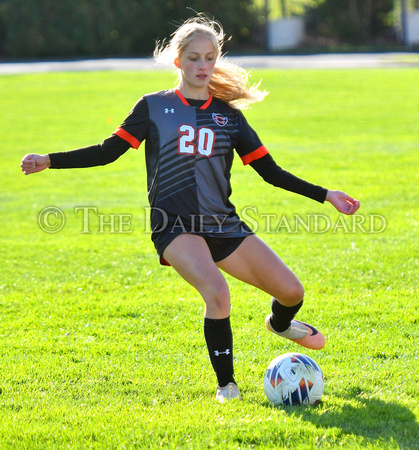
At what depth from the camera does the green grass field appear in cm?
363

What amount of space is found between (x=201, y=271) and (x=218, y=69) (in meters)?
1.32

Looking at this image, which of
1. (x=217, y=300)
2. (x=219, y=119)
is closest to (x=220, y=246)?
(x=217, y=300)

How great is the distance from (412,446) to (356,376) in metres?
0.88

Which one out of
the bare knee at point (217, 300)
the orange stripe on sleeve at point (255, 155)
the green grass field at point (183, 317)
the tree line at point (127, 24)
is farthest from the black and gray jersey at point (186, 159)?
the tree line at point (127, 24)

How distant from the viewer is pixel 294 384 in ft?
12.7

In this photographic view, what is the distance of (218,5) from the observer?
45.0 meters

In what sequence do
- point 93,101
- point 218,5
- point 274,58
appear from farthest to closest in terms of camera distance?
point 218,5
point 274,58
point 93,101

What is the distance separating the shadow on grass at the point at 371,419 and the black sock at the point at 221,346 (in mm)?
400

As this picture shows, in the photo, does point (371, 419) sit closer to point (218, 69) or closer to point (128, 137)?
point (128, 137)

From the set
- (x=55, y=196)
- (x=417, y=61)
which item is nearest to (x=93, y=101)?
(x=55, y=196)

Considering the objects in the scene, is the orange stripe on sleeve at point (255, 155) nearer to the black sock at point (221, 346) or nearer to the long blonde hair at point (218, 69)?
the long blonde hair at point (218, 69)

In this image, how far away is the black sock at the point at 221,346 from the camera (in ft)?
12.8

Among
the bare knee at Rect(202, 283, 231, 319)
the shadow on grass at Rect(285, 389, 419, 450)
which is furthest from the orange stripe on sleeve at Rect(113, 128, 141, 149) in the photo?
the shadow on grass at Rect(285, 389, 419, 450)

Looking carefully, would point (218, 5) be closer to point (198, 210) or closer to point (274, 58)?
point (274, 58)
